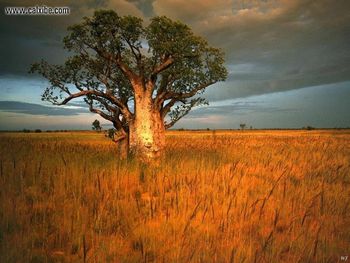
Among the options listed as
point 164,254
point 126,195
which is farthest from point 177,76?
point 164,254

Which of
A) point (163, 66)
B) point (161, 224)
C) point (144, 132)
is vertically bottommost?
point (161, 224)

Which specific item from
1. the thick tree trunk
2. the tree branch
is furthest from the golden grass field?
the tree branch

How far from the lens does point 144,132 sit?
12.3 metres

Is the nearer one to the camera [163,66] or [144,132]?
[163,66]

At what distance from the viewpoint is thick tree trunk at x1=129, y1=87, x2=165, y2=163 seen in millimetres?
12305

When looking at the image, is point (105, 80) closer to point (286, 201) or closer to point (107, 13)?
point (107, 13)

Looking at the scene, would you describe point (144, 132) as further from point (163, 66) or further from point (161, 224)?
point (161, 224)

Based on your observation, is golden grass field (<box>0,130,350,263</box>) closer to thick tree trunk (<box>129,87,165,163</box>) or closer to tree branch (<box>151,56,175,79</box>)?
thick tree trunk (<box>129,87,165,163</box>)

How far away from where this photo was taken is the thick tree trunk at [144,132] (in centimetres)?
1230

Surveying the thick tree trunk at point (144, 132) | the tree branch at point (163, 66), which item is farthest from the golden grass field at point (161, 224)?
the tree branch at point (163, 66)

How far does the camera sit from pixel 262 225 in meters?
4.68

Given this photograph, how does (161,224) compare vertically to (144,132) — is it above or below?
below

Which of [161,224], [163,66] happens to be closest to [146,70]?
[163,66]

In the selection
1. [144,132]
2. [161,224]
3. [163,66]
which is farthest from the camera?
[144,132]
